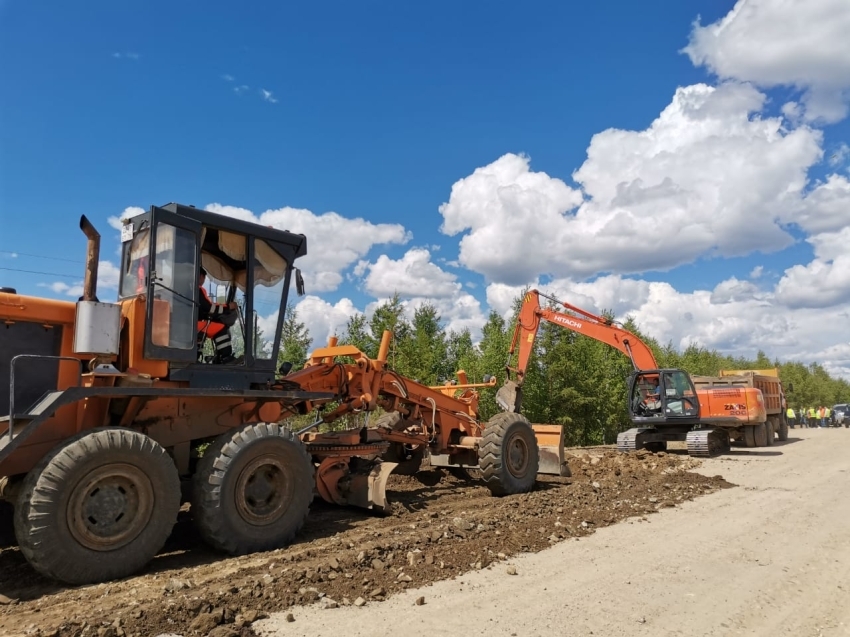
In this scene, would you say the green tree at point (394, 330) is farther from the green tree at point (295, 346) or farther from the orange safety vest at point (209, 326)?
the orange safety vest at point (209, 326)

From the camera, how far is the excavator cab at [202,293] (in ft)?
21.0

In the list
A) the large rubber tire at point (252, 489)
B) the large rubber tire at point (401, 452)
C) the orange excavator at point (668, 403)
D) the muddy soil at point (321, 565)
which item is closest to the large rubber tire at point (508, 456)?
the muddy soil at point (321, 565)

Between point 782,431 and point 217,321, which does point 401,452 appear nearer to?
point 217,321

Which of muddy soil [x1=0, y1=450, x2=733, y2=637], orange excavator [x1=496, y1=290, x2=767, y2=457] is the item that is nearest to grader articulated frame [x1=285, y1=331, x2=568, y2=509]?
muddy soil [x1=0, y1=450, x2=733, y2=637]

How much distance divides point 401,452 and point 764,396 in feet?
52.1

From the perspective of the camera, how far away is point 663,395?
18.6m

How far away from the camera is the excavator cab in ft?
21.0

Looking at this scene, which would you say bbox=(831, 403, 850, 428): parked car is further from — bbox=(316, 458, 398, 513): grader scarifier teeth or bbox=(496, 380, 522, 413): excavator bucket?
bbox=(316, 458, 398, 513): grader scarifier teeth

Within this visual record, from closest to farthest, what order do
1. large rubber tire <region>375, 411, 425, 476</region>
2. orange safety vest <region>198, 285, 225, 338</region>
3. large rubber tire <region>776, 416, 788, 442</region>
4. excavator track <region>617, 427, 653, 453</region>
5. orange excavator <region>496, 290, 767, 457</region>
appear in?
orange safety vest <region>198, 285, 225, 338</region>, large rubber tire <region>375, 411, 425, 476</region>, orange excavator <region>496, 290, 767, 457</region>, excavator track <region>617, 427, 653, 453</region>, large rubber tire <region>776, 416, 788, 442</region>

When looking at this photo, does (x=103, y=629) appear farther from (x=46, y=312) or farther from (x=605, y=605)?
(x=605, y=605)

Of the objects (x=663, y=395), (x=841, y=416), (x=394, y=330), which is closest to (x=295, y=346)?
(x=394, y=330)

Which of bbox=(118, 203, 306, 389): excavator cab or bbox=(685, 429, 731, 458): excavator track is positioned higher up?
bbox=(118, 203, 306, 389): excavator cab

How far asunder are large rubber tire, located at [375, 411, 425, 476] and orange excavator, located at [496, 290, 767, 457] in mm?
7640

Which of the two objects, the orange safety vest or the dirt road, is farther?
the orange safety vest
